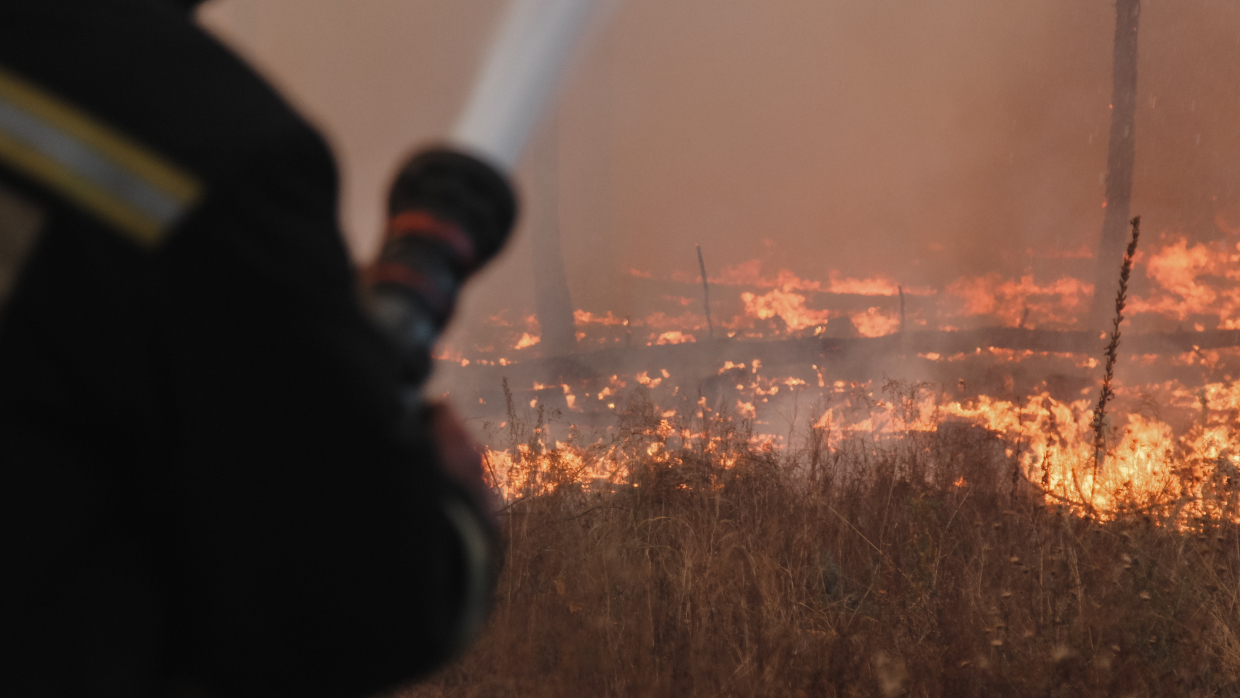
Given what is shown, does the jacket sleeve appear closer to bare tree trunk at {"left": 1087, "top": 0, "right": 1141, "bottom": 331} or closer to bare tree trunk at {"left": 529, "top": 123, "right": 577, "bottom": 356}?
bare tree trunk at {"left": 529, "top": 123, "right": 577, "bottom": 356}

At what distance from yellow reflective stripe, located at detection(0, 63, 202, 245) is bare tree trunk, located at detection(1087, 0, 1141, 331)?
9168 mm

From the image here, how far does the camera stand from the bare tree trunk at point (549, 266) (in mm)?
9133

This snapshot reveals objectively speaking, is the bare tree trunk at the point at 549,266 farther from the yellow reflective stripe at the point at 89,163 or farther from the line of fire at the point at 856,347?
the yellow reflective stripe at the point at 89,163

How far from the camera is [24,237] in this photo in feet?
1.26

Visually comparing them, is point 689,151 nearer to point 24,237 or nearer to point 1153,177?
point 1153,177

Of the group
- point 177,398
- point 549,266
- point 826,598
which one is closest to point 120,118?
point 177,398

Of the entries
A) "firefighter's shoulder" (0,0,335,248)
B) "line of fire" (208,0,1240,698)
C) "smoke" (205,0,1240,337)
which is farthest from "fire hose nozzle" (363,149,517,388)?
"smoke" (205,0,1240,337)

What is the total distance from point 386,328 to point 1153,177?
10.6 meters

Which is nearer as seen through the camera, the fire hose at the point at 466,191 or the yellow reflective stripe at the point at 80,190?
the yellow reflective stripe at the point at 80,190

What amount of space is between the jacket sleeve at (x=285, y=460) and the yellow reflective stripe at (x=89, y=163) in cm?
2

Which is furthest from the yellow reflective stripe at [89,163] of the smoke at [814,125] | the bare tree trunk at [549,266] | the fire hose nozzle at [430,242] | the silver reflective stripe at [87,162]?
the bare tree trunk at [549,266]

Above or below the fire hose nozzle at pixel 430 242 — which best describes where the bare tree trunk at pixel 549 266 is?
above

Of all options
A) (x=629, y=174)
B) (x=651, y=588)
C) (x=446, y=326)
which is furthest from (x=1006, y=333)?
(x=446, y=326)

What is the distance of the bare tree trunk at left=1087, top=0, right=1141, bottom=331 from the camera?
8062 mm
